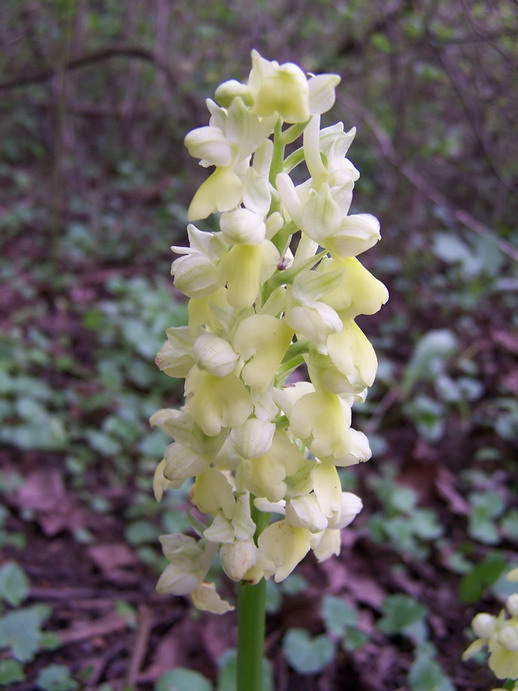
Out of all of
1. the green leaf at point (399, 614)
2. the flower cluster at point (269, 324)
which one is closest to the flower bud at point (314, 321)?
the flower cluster at point (269, 324)

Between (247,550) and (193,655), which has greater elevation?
(247,550)

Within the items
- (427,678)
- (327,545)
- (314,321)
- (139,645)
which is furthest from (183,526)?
(314,321)

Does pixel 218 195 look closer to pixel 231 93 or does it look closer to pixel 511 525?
pixel 231 93

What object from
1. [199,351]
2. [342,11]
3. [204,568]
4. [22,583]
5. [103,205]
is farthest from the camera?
[103,205]

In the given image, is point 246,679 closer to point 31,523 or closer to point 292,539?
point 292,539

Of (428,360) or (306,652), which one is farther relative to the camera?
(428,360)

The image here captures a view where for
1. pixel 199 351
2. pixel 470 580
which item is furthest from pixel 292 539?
pixel 470 580
